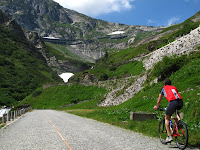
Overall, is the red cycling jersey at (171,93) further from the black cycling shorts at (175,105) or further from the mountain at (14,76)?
the mountain at (14,76)

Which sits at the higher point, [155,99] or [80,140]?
[155,99]

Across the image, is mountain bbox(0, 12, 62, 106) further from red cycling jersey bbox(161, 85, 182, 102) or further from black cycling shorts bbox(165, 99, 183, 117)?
black cycling shorts bbox(165, 99, 183, 117)

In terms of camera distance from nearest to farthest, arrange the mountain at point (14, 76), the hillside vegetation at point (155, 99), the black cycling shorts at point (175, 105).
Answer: the black cycling shorts at point (175, 105) < the hillside vegetation at point (155, 99) < the mountain at point (14, 76)

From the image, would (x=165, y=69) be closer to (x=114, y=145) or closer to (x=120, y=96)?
(x=120, y=96)

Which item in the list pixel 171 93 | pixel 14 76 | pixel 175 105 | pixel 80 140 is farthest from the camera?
pixel 14 76

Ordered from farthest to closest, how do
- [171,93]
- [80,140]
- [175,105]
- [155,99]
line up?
1. [155,99]
2. [80,140]
3. [171,93]
4. [175,105]

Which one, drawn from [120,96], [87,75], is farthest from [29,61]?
[120,96]

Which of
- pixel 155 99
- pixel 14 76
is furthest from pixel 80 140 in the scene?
pixel 14 76

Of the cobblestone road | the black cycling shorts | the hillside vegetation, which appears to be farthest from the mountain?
the black cycling shorts

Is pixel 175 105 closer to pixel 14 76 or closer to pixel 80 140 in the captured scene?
pixel 80 140

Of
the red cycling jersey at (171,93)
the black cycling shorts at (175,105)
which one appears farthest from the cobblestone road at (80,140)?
the red cycling jersey at (171,93)

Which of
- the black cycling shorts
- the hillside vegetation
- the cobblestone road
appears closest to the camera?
the black cycling shorts

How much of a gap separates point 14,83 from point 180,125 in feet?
387

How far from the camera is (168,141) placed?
824 centimetres
